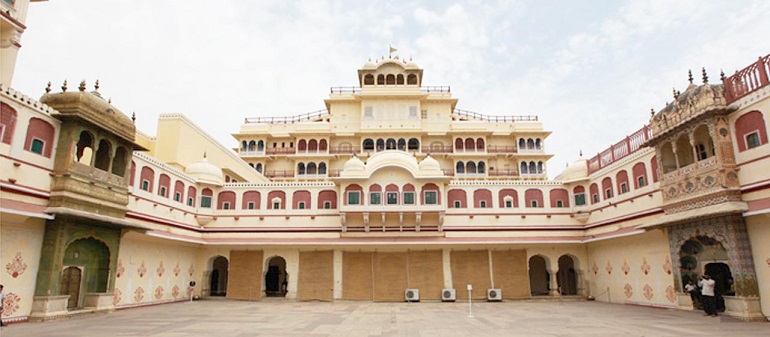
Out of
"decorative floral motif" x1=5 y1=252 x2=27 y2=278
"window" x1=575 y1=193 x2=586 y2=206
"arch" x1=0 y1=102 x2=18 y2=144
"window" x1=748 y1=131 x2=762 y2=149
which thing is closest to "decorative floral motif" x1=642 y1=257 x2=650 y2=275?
"window" x1=575 y1=193 x2=586 y2=206

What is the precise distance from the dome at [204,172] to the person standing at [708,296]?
85.1 feet

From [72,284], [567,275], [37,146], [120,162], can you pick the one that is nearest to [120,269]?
[72,284]

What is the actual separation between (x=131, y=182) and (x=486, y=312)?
58.8 ft

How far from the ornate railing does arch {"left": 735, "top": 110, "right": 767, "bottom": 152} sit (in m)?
4.29

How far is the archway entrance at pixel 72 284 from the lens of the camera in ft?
60.4

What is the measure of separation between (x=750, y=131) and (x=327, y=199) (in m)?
21.4

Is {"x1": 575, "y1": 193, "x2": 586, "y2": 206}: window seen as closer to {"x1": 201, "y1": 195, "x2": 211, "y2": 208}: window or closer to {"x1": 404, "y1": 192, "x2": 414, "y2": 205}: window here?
{"x1": 404, "y1": 192, "x2": 414, "y2": 205}: window

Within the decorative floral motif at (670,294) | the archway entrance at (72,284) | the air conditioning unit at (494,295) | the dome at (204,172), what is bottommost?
the air conditioning unit at (494,295)

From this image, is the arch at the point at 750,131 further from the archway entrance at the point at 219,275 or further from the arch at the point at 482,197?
the archway entrance at the point at 219,275

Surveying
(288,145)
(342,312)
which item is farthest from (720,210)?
(288,145)

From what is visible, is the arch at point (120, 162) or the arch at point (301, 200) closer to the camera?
the arch at point (120, 162)

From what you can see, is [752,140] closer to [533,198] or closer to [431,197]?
[533,198]

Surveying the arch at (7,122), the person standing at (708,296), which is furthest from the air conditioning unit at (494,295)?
the arch at (7,122)

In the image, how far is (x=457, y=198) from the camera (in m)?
28.6
